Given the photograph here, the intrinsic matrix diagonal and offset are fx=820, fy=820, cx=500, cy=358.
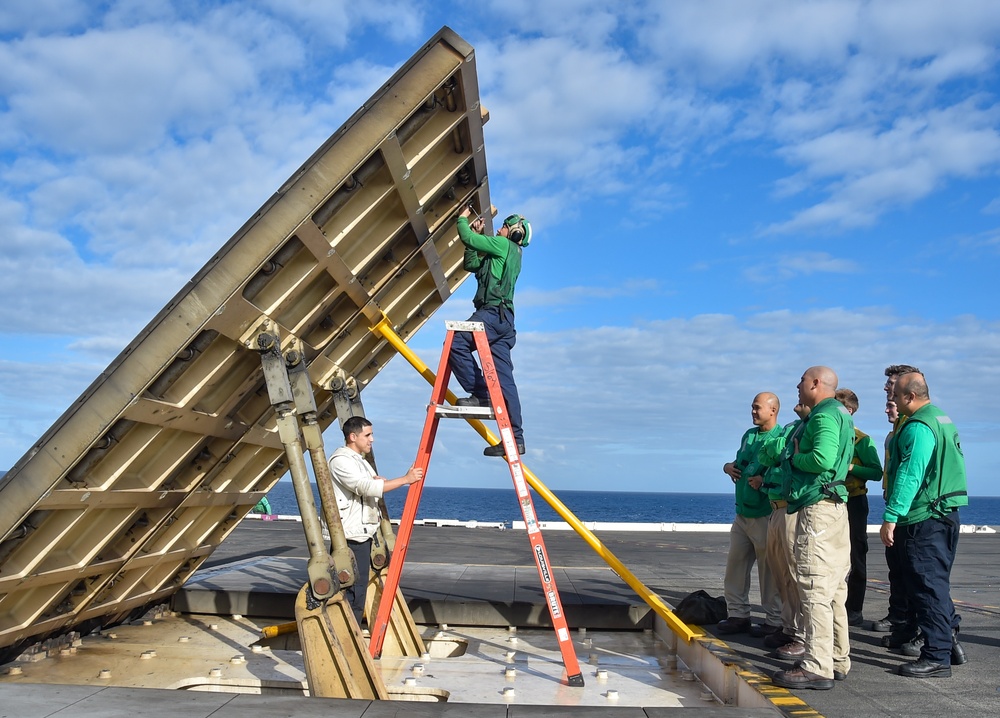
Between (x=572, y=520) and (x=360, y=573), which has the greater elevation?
(x=572, y=520)

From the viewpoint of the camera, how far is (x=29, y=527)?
214 inches

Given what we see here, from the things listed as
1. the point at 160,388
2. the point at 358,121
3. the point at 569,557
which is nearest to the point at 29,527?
the point at 160,388

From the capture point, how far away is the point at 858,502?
7.85 meters

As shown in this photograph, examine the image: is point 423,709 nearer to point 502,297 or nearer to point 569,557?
point 502,297

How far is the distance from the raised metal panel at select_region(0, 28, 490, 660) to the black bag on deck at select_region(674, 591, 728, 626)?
3.80 metres

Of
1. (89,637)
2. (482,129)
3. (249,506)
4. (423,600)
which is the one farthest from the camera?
(423,600)

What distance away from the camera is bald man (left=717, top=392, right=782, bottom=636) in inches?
290

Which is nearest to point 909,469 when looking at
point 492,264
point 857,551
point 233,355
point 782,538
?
point 782,538

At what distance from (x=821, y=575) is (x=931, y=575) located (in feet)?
3.55

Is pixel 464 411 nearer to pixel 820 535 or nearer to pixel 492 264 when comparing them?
pixel 492 264

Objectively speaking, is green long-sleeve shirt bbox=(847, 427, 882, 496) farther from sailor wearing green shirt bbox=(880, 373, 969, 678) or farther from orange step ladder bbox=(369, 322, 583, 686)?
orange step ladder bbox=(369, 322, 583, 686)

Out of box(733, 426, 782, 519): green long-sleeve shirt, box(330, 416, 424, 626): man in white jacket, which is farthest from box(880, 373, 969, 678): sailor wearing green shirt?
box(330, 416, 424, 626): man in white jacket

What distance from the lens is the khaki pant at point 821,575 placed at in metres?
5.33

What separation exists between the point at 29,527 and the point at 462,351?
324cm
